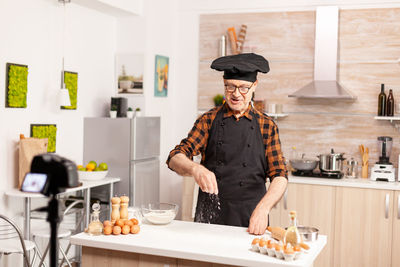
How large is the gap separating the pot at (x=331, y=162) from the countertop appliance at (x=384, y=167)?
0.97 ft

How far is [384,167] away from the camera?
15.3 ft

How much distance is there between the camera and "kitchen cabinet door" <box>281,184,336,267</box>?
459 centimetres

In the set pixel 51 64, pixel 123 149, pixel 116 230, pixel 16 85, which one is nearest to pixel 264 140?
pixel 116 230

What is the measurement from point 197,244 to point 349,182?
2.62 m

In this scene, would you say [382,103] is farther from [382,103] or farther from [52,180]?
[52,180]

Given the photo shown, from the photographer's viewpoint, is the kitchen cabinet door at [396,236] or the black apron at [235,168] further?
the kitchen cabinet door at [396,236]

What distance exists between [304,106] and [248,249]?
10.5 feet

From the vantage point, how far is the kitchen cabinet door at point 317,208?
4.59m

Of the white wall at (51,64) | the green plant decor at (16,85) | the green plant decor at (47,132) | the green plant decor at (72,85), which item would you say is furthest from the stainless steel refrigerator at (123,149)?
the green plant decor at (16,85)

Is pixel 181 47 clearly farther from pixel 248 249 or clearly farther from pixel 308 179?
pixel 248 249

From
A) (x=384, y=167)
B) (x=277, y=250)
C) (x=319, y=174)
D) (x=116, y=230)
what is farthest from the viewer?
(x=319, y=174)

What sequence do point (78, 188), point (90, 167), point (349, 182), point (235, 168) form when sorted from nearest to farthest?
point (235, 168), point (78, 188), point (90, 167), point (349, 182)

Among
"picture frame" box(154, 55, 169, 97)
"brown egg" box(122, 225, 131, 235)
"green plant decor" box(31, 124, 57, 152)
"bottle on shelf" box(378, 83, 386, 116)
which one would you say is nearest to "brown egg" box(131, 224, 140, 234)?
"brown egg" box(122, 225, 131, 235)

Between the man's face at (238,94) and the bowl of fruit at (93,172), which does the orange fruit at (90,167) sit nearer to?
the bowl of fruit at (93,172)
